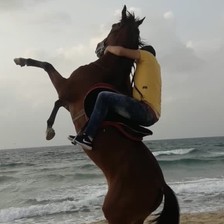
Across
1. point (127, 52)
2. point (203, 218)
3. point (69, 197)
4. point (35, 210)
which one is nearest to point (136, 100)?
point (127, 52)

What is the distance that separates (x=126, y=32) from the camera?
3.86m

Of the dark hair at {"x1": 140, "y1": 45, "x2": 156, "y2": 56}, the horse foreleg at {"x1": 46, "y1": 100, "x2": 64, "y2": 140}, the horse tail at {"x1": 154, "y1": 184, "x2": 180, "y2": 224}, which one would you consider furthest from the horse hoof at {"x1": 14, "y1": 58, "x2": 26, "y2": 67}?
the horse tail at {"x1": 154, "y1": 184, "x2": 180, "y2": 224}

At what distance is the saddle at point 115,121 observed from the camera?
145 inches

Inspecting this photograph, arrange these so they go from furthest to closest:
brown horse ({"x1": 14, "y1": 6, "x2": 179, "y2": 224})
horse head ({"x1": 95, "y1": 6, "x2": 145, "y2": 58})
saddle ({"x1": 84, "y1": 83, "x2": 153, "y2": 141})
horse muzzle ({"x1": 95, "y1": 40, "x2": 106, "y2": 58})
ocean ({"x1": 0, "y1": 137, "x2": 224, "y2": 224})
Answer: ocean ({"x1": 0, "y1": 137, "x2": 224, "y2": 224}) → horse muzzle ({"x1": 95, "y1": 40, "x2": 106, "y2": 58}) → horse head ({"x1": 95, "y1": 6, "x2": 145, "y2": 58}) → saddle ({"x1": 84, "y1": 83, "x2": 153, "y2": 141}) → brown horse ({"x1": 14, "y1": 6, "x2": 179, "y2": 224})

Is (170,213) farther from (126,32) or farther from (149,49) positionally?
(126,32)

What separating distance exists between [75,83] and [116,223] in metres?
1.11

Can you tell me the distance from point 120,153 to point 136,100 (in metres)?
0.42

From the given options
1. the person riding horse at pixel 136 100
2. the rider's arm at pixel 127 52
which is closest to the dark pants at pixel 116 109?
the person riding horse at pixel 136 100

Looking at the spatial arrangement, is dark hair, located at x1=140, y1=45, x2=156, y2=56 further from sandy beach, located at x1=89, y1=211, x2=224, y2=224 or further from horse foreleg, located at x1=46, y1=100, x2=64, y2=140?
sandy beach, located at x1=89, y1=211, x2=224, y2=224

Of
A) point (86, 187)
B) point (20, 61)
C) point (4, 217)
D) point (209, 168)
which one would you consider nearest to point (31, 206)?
point (4, 217)

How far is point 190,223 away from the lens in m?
10.4

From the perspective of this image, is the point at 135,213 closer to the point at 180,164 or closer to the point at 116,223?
the point at 116,223

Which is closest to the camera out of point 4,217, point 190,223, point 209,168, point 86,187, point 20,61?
point 20,61

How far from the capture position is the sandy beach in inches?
414
